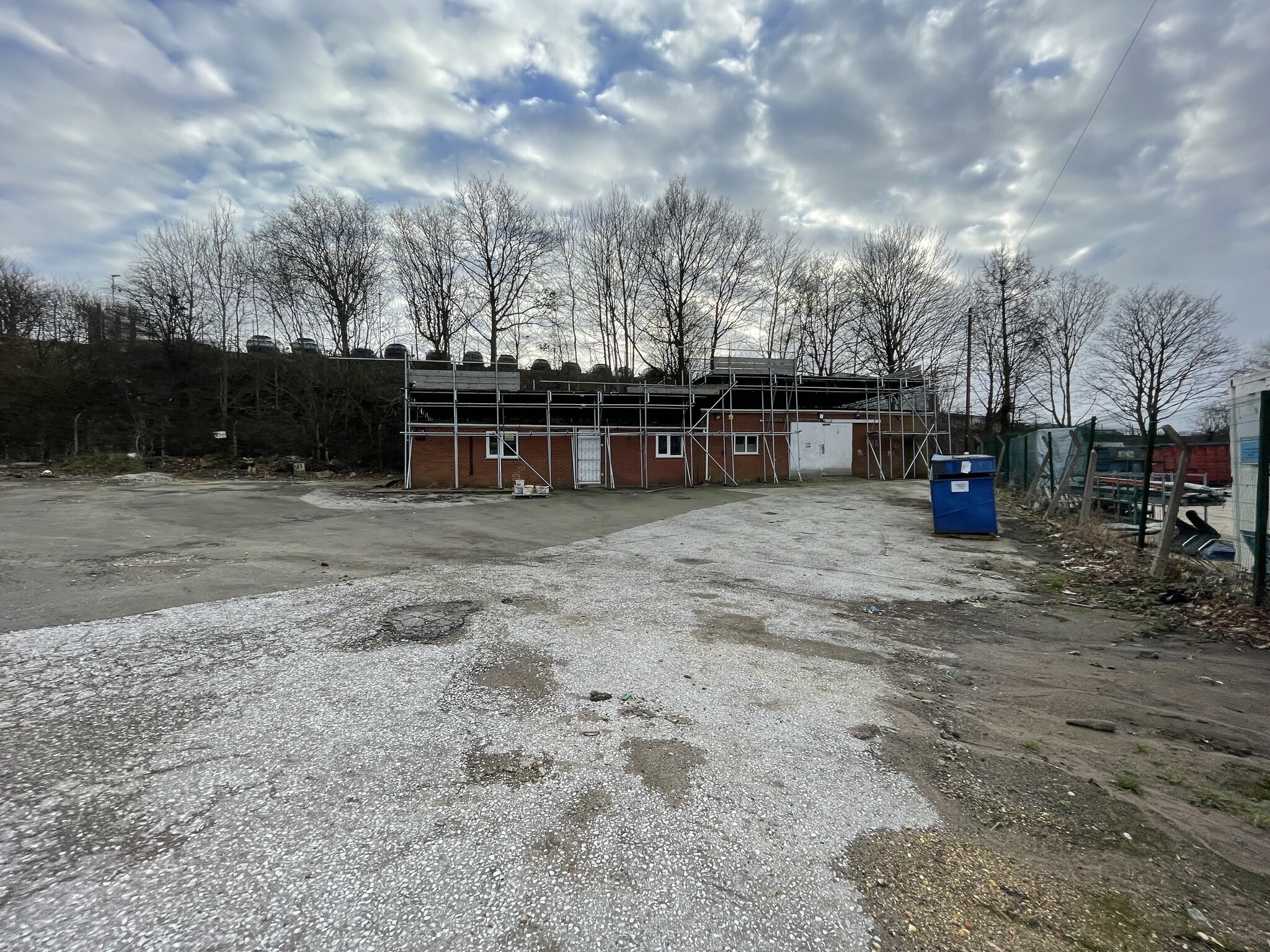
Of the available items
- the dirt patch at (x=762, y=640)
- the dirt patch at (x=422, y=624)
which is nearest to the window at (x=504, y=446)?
the dirt patch at (x=422, y=624)

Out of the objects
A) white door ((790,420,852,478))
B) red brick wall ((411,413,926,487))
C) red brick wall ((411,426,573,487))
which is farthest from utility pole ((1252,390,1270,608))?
white door ((790,420,852,478))

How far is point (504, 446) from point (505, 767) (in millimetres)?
19651

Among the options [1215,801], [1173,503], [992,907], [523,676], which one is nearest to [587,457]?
[1173,503]

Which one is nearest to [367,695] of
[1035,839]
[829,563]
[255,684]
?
[255,684]

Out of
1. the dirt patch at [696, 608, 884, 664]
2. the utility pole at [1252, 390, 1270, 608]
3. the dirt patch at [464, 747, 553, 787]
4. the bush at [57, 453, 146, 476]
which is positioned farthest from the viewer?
the bush at [57, 453, 146, 476]

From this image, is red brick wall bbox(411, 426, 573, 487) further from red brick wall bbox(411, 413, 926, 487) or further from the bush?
the bush

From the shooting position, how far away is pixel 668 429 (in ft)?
76.4

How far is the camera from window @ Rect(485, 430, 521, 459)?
70.4 ft

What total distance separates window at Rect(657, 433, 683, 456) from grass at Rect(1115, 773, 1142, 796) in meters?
20.9

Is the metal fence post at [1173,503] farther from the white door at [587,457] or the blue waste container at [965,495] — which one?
the white door at [587,457]

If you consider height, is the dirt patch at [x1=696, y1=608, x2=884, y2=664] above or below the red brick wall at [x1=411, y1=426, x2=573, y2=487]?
below

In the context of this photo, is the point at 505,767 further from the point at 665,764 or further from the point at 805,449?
the point at 805,449

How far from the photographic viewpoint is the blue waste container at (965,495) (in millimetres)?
9930

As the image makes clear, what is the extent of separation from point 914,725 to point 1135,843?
41.5 inches
